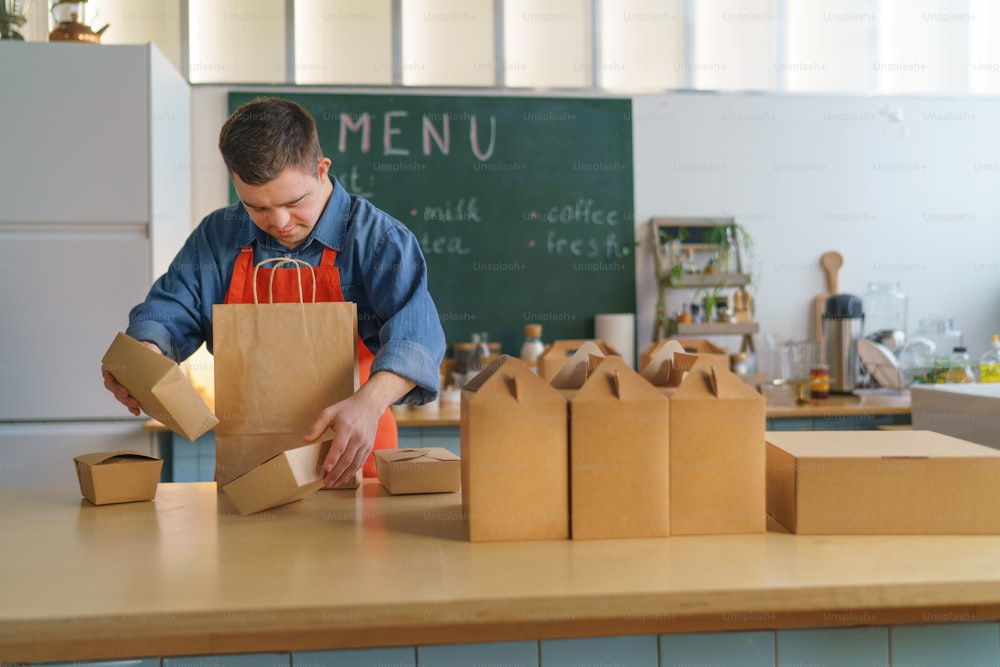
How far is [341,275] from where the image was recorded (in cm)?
176

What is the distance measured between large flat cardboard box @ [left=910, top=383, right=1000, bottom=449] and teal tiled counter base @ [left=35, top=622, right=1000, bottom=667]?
2.86 ft

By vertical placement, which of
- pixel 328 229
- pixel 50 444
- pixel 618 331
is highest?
pixel 328 229

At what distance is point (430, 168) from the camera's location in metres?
3.79

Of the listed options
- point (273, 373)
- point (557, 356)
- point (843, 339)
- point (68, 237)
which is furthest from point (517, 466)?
point (843, 339)

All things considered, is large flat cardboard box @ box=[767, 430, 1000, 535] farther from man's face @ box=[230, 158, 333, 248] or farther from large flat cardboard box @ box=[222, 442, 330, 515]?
man's face @ box=[230, 158, 333, 248]

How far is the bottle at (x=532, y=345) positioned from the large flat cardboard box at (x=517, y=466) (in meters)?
2.40

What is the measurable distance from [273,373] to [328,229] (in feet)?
1.38

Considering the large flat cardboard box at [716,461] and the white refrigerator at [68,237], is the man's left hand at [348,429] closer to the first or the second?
the large flat cardboard box at [716,461]

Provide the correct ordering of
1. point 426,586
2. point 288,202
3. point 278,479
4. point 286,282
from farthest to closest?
point 286,282 → point 288,202 → point 278,479 → point 426,586

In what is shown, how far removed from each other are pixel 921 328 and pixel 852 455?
10.4ft

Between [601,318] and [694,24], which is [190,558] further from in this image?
[694,24]

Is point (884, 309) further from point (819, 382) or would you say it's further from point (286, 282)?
Answer: point (286, 282)

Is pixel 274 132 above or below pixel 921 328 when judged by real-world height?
above

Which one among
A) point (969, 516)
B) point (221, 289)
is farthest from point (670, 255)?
point (969, 516)
